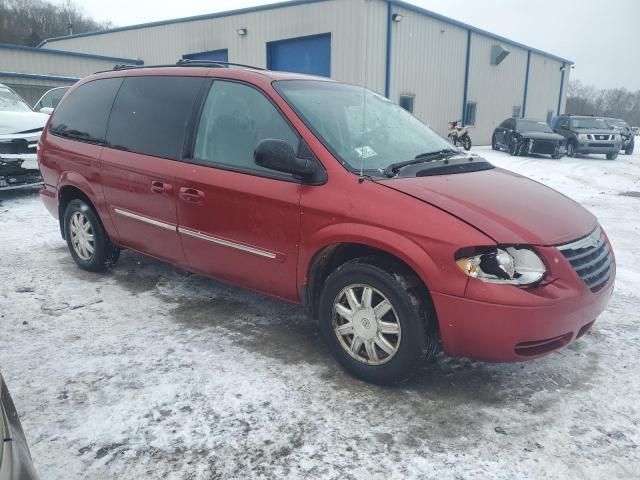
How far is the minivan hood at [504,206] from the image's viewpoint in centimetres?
254

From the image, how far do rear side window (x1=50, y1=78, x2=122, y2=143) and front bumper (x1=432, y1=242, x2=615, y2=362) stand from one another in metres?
3.32

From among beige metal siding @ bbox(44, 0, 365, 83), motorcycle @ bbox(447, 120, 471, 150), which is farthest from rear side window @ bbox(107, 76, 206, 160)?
motorcycle @ bbox(447, 120, 471, 150)

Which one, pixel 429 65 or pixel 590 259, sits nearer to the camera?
pixel 590 259

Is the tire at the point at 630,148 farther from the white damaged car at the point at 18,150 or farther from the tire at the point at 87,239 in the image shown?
the tire at the point at 87,239

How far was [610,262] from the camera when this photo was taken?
3.01m

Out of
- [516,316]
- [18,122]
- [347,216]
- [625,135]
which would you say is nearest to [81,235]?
[347,216]

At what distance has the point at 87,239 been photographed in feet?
15.1

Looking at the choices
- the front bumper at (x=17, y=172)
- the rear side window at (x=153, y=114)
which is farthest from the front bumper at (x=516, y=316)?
the front bumper at (x=17, y=172)

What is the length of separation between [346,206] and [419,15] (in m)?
18.3

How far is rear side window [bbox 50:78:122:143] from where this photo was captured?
432 centimetres

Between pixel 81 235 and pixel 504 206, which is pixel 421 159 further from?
pixel 81 235

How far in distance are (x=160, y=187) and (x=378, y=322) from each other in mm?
1944

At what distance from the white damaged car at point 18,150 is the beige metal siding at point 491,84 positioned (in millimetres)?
19272

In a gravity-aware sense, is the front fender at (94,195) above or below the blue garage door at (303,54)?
below
